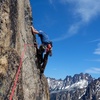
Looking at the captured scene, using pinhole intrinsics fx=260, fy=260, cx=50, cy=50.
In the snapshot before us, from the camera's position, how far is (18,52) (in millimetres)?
16078

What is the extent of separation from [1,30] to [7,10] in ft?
4.62

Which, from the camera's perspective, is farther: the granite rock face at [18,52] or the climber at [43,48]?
the climber at [43,48]

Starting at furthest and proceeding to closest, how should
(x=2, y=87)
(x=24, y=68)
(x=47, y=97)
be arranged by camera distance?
1. (x=47, y=97)
2. (x=24, y=68)
3. (x=2, y=87)

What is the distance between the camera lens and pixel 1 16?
51.1 ft

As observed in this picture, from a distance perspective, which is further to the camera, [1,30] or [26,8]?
[26,8]

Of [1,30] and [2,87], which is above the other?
[1,30]

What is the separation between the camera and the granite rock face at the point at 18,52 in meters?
14.7

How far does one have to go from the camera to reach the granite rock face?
14727 mm

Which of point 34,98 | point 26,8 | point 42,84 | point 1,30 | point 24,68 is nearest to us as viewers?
point 1,30

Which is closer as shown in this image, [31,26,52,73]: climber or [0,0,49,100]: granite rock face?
[0,0,49,100]: granite rock face

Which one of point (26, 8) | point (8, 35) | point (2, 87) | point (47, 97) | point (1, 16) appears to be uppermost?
point (26, 8)

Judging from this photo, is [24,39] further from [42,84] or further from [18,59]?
[42,84]

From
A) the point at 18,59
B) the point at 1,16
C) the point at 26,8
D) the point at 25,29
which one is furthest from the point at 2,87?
the point at 26,8

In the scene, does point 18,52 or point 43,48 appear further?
point 43,48
